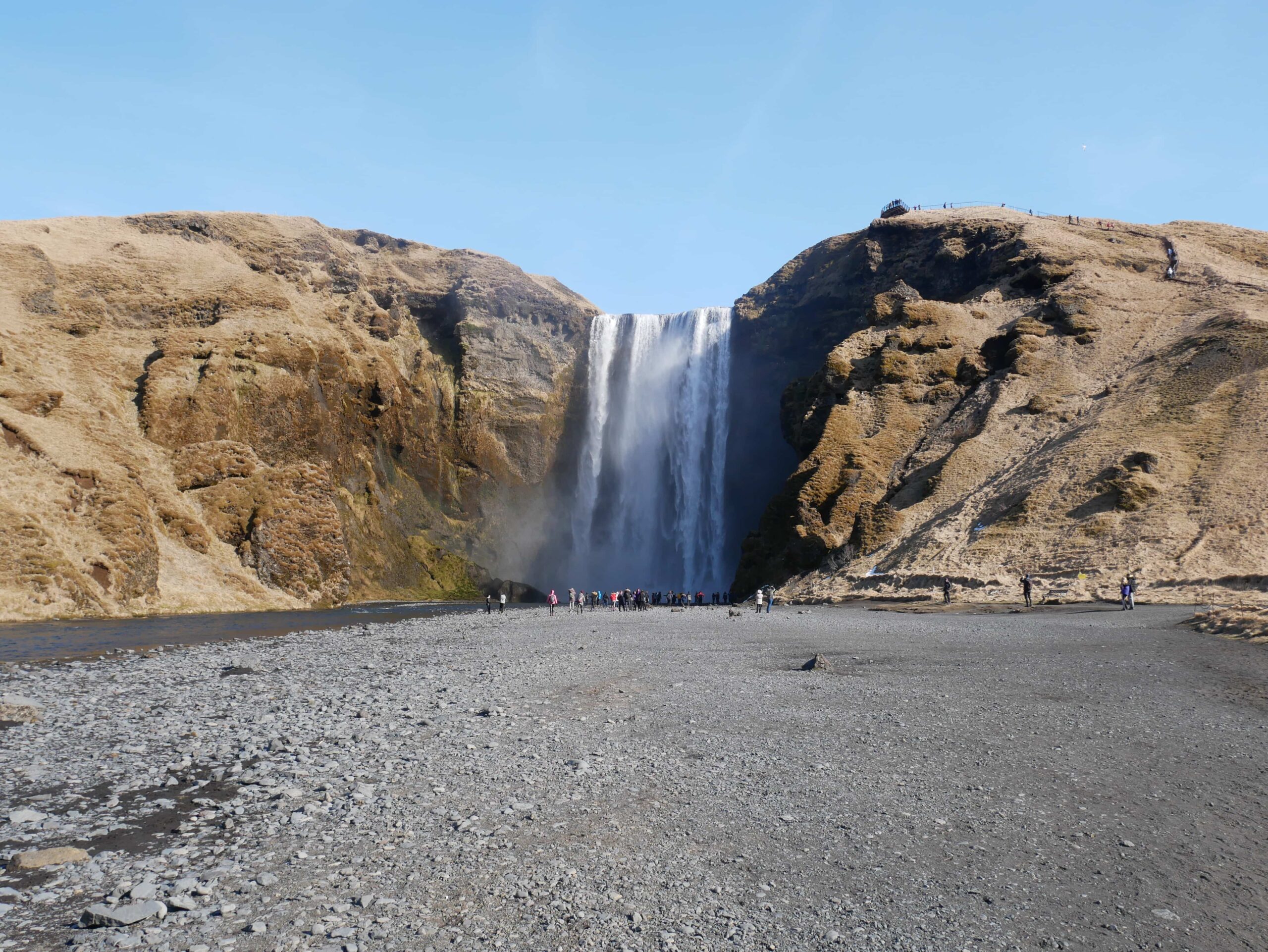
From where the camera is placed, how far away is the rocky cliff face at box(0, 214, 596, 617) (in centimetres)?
3797

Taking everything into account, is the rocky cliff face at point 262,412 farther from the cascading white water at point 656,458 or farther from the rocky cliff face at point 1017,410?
the rocky cliff face at point 1017,410

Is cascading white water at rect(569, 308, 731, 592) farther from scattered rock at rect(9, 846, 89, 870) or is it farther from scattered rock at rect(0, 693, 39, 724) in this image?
scattered rock at rect(9, 846, 89, 870)

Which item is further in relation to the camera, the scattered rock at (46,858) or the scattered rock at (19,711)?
the scattered rock at (19,711)

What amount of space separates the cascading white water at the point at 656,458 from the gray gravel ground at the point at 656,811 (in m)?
54.9

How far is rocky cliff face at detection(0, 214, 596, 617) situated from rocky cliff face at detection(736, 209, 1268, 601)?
80.5 feet

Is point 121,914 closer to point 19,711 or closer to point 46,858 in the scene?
point 46,858

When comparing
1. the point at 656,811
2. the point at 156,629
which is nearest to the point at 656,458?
the point at 156,629

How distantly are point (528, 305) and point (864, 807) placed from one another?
77.0 metres

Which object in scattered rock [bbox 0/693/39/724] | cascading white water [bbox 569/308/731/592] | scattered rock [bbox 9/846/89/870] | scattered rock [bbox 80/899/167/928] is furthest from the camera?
cascading white water [bbox 569/308/731/592]

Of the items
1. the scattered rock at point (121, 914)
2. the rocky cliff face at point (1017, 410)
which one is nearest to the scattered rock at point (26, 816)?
the scattered rock at point (121, 914)

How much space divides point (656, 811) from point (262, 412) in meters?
50.9

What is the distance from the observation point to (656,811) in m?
8.40

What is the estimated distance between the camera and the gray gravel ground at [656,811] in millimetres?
5891

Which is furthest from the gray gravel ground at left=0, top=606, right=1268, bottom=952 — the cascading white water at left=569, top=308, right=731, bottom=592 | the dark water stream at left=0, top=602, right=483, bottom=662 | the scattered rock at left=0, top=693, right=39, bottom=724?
the cascading white water at left=569, top=308, right=731, bottom=592
